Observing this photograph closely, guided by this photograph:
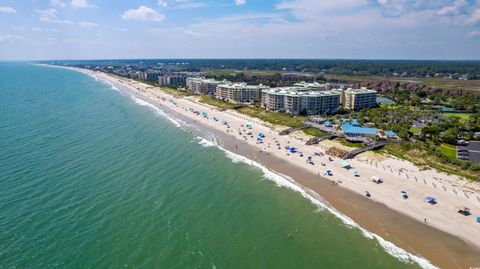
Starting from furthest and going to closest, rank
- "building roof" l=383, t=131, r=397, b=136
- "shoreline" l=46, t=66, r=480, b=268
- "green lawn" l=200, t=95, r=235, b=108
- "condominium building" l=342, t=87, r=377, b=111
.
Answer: "green lawn" l=200, t=95, r=235, b=108 < "condominium building" l=342, t=87, r=377, b=111 < "building roof" l=383, t=131, r=397, b=136 < "shoreline" l=46, t=66, r=480, b=268

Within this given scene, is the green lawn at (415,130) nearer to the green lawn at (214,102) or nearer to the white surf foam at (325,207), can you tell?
the white surf foam at (325,207)

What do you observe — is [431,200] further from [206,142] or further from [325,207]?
[206,142]

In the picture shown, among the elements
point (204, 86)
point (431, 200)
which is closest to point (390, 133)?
point (431, 200)

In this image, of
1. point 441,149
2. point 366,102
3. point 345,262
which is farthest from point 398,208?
point 366,102

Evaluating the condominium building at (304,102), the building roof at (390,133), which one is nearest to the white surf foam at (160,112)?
the condominium building at (304,102)

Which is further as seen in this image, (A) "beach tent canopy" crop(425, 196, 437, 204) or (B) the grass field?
(B) the grass field

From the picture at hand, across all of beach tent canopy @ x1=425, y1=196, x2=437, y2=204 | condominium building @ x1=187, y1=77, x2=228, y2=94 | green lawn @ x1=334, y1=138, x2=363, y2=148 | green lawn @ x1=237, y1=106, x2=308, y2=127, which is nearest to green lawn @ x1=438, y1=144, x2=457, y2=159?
green lawn @ x1=334, y1=138, x2=363, y2=148

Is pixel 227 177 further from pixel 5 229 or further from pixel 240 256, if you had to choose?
pixel 5 229

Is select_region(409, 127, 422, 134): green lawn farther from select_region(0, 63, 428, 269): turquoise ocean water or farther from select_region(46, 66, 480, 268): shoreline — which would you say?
select_region(0, 63, 428, 269): turquoise ocean water
